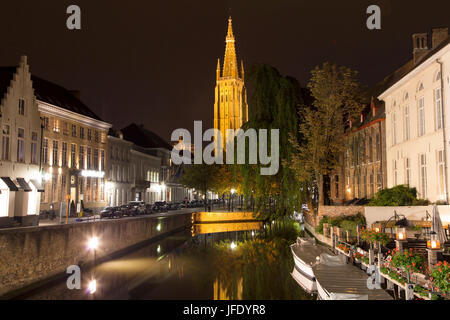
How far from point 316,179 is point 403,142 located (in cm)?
712

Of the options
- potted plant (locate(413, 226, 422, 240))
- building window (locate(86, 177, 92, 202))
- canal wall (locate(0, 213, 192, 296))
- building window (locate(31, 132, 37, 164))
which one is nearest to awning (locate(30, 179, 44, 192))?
building window (locate(31, 132, 37, 164))

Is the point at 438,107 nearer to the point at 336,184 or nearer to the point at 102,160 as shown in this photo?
the point at 336,184

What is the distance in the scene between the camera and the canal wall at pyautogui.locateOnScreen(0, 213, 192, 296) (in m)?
16.5

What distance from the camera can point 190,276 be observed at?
24.1 metres

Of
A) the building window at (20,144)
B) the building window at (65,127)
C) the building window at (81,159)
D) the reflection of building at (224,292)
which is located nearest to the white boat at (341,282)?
the reflection of building at (224,292)

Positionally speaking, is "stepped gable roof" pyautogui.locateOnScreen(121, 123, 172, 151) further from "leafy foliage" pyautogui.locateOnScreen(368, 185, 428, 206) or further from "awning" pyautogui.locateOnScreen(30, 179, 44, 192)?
"leafy foliage" pyautogui.locateOnScreen(368, 185, 428, 206)

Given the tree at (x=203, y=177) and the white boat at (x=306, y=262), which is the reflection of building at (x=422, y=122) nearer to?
the white boat at (x=306, y=262)

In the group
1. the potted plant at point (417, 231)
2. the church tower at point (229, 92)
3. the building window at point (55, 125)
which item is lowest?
the potted plant at point (417, 231)

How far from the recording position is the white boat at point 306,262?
62.6 feet

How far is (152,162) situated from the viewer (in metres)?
75.2

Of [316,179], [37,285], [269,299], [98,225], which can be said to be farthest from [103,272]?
[316,179]

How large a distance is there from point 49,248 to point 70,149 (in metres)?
28.8

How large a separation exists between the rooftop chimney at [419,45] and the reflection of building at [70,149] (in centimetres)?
3176

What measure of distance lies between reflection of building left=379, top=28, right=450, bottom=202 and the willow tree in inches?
279
